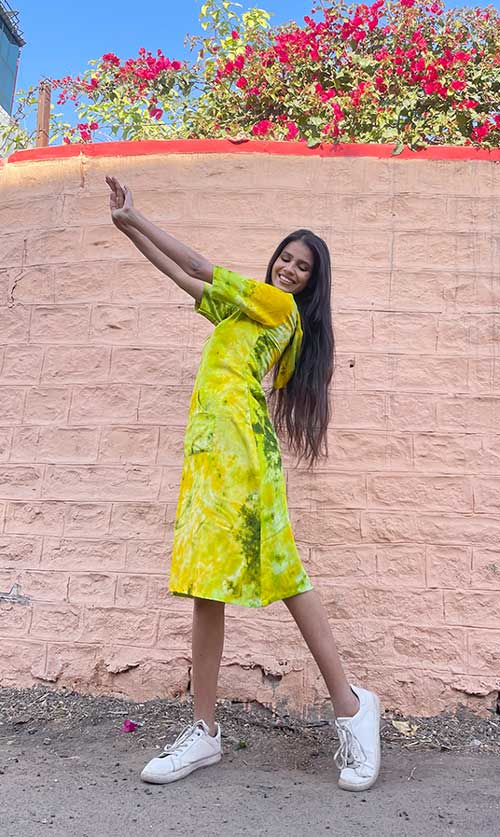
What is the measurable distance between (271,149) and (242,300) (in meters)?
1.28

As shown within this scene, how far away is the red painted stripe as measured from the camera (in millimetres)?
3260

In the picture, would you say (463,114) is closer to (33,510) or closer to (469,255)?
(469,255)

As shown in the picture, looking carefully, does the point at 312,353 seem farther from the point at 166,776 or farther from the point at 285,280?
the point at 166,776

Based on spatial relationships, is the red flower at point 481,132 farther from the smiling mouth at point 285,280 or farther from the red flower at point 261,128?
the smiling mouth at point 285,280

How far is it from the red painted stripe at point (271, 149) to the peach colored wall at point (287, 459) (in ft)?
0.13

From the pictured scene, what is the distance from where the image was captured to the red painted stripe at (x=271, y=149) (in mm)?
3260

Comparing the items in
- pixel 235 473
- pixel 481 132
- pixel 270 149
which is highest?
pixel 481 132

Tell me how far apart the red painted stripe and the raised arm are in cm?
118

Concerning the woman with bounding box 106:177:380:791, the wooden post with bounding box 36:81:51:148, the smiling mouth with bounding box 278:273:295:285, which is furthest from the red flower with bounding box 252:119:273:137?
the woman with bounding box 106:177:380:791

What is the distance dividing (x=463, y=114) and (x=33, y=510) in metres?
2.68

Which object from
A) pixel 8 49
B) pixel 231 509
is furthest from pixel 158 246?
pixel 8 49

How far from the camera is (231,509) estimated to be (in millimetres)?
2291

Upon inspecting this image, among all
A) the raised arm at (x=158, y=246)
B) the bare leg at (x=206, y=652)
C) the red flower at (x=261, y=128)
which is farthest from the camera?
the red flower at (x=261, y=128)

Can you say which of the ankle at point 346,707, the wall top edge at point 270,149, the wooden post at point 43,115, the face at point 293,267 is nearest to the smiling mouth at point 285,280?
the face at point 293,267
